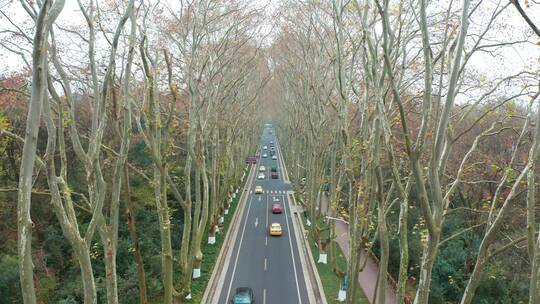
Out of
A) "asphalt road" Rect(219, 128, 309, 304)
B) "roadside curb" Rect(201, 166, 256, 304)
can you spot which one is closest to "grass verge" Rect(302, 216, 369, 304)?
"asphalt road" Rect(219, 128, 309, 304)

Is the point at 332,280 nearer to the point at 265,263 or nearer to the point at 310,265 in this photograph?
the point at 310,265

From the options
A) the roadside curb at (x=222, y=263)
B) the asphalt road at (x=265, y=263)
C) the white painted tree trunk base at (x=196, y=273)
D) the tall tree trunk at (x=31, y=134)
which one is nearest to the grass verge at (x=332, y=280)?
the asphalt road at (x=265, y=263)

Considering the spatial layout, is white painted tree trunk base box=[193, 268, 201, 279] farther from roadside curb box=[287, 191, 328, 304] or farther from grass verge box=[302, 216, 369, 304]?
grass verge box=[302, 216, 369, 304]

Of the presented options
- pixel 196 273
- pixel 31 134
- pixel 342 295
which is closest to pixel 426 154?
pixel 342 295

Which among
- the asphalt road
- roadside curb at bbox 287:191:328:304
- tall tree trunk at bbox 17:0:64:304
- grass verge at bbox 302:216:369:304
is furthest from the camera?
the asphalt road

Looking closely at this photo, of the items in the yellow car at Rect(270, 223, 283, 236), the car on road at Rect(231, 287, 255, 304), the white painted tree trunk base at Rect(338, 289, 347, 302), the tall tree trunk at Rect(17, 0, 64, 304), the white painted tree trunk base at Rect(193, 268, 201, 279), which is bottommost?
the white painted tree trunk base at Rect(338, 289, 347, 302)

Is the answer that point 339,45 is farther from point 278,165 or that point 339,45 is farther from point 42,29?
point 278,165

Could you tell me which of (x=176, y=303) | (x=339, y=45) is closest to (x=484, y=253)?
(x=339, y=45)
